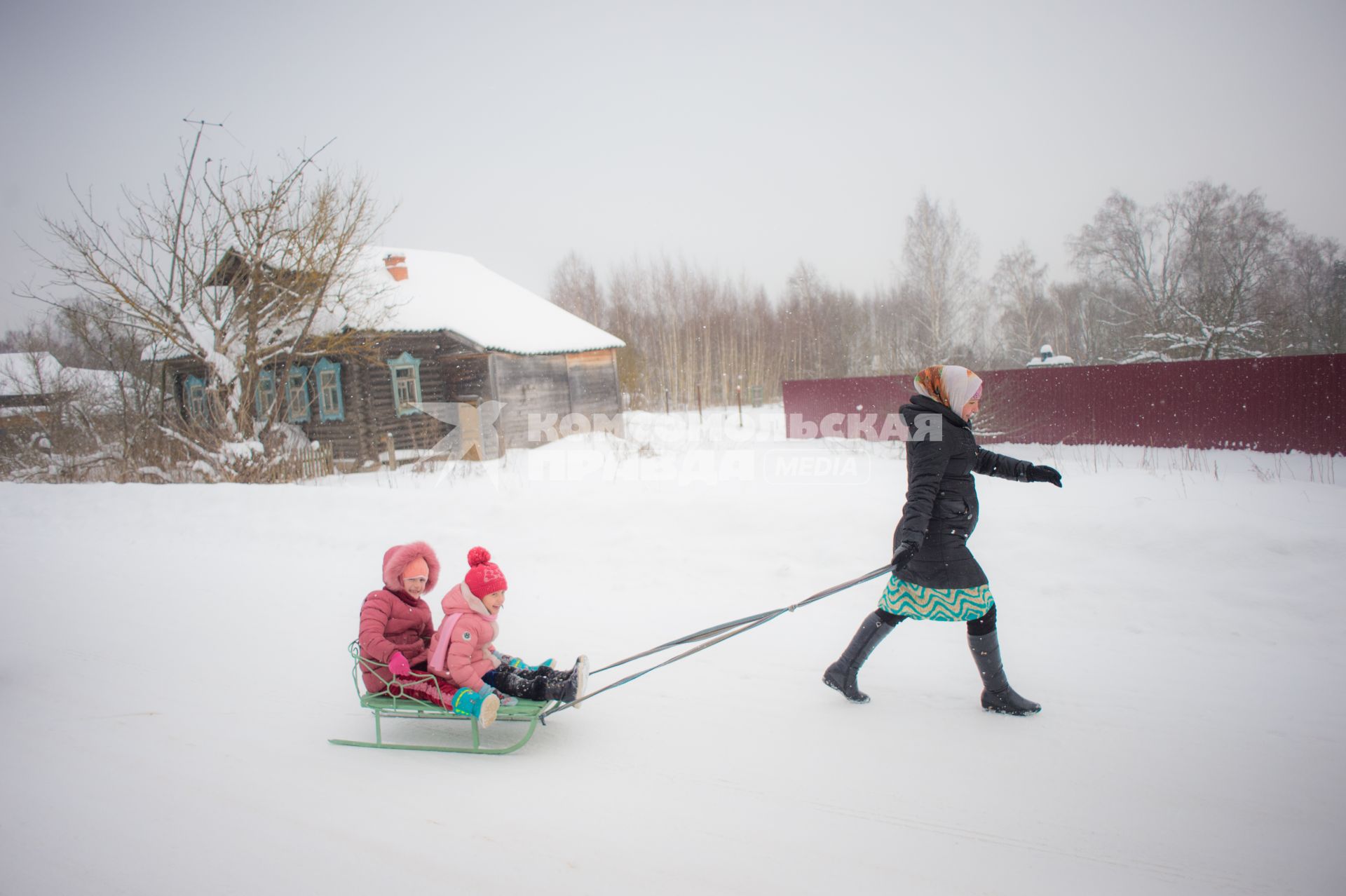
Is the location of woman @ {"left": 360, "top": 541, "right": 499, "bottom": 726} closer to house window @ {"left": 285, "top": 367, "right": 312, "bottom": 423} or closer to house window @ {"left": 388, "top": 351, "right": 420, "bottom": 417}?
house window @ {"left": 388, "top": 351, "right": 420, "bottom": 417}

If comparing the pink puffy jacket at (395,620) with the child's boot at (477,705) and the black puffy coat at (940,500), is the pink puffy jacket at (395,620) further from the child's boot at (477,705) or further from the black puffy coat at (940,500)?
the black puffy coat at (940,500)

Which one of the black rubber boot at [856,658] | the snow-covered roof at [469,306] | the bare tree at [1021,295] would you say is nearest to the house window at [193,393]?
the snow-covered roof at [469,306]

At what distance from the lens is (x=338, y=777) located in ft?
10.9

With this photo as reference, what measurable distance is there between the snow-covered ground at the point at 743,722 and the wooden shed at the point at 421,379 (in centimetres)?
1250

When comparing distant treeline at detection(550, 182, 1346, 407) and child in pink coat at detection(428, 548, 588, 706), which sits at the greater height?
distant treeline at detection(550, 182, 1346, 407)

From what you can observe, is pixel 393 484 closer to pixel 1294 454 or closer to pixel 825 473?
pixel 825 473

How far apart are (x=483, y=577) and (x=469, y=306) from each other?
19564mm

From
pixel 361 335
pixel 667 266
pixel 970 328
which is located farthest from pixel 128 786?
pixel 667 266

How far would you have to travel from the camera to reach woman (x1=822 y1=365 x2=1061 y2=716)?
3.38 metres

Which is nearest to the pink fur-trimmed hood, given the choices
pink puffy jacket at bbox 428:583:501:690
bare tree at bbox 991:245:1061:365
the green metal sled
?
pink puffy jacket at bbox 428:583:501:690

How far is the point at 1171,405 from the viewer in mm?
14312

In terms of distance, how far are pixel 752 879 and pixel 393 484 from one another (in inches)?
391

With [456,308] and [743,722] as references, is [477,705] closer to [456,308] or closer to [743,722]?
[743,722]

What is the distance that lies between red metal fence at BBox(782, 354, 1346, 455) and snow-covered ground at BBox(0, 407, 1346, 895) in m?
7.94
